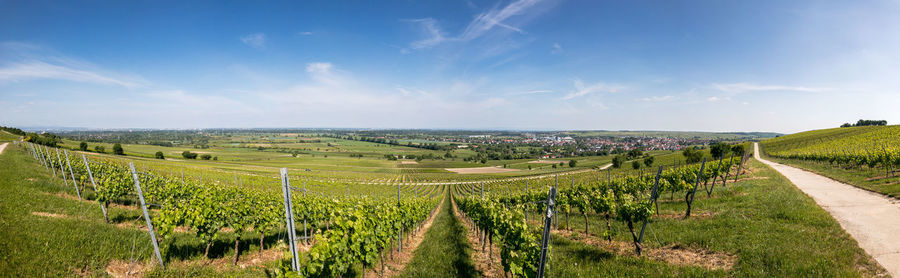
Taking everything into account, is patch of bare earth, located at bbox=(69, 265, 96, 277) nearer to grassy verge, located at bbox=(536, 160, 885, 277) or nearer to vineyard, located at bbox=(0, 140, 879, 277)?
vineyard, located at bbox=(0, 140, 879, 277)

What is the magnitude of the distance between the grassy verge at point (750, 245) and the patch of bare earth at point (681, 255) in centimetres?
18

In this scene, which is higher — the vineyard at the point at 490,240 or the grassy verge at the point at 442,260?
the vineyard at the point at 490,240

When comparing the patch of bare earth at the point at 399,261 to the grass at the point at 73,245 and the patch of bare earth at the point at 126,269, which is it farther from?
the patch of bare earth at the point at 126,269

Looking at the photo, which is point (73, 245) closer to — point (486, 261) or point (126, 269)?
point (126, 269)

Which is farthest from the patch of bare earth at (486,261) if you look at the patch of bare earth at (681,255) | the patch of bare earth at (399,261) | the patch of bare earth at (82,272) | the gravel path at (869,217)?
the patch of bare earth at (82,272)

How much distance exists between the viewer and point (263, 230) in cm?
1075

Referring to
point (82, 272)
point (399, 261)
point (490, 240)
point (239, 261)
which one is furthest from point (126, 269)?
point (490, 240)

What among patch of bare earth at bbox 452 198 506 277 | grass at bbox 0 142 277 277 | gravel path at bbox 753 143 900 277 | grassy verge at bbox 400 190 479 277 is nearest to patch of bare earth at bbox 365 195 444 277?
grassy verge at bbox 400 190 479 277

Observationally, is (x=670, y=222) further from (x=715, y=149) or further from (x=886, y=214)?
(x=715, y=149)

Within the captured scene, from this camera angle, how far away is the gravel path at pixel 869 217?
309 inches

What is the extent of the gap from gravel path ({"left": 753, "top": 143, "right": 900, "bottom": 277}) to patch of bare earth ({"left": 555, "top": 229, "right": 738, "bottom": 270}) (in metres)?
3.05

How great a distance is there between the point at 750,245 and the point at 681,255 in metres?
1.84

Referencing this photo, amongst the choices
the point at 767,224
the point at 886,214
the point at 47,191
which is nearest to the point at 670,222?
the point at 767,224

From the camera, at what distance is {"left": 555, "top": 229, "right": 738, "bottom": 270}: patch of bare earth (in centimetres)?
820
